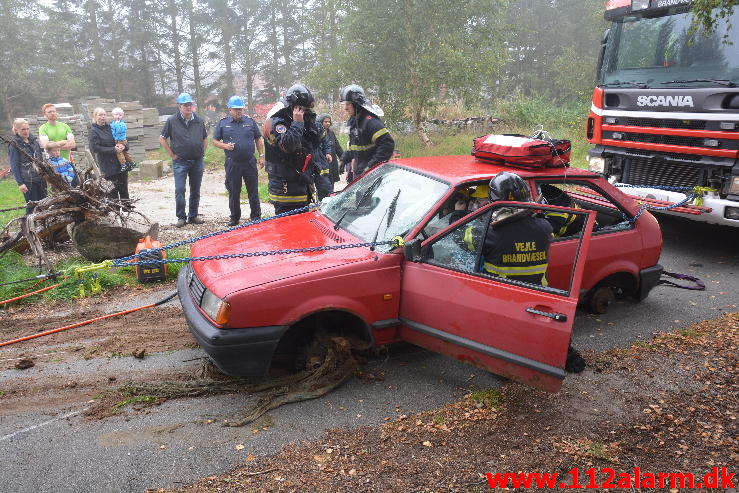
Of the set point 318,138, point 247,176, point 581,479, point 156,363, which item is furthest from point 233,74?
point 581,479

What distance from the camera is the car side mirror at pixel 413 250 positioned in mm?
3744

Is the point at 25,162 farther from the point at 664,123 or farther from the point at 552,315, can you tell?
the point at 664,123

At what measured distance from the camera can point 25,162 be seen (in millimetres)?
8648

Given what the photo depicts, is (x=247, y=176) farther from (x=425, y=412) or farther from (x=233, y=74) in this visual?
(x=233, y=74)

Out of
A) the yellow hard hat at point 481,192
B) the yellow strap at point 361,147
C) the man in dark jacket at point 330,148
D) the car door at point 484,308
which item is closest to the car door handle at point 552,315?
the car door at point 484,308

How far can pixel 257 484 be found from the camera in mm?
2930

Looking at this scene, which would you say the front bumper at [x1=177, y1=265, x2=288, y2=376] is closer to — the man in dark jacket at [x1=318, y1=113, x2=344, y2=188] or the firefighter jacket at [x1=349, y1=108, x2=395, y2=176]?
the firefighter jacket at [x1=349, y1=108, x2=395, y2=176]

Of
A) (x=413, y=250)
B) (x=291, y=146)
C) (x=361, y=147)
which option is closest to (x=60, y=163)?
(x=291, y=146)

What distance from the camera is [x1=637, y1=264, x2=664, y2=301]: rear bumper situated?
16.6 feet

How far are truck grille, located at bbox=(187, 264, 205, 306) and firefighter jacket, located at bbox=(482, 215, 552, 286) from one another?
1912 mm

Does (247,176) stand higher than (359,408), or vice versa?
(247,176)

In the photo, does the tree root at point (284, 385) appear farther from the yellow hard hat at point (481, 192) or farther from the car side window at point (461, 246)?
the yellow hard hat at point (481, 192)

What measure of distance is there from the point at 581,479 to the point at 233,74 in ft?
92.7

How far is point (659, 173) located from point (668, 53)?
1462 millimetres
